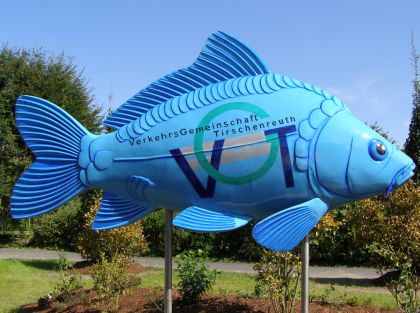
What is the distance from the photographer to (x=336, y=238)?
490 inches

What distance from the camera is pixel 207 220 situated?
3.58 m

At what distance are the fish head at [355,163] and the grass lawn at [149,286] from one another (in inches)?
152

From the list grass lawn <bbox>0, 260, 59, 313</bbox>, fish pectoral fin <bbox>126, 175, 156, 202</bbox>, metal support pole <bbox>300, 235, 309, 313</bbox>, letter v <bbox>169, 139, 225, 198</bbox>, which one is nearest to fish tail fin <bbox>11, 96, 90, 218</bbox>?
fish pectoral fin <bbox>126, 175, 156, 202</bbox>

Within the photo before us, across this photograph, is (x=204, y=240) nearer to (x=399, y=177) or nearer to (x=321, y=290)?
(x=321, y=290)

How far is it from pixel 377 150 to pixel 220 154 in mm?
1164

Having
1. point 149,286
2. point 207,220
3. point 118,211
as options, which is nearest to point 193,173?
point 207,220

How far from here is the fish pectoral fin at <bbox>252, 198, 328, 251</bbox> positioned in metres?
3.24

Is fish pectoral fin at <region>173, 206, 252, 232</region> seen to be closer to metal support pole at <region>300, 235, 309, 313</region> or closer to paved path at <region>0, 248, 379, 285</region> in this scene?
metal support pole at <region>300, 235, 309, 313</region>

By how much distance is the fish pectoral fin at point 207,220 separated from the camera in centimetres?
351

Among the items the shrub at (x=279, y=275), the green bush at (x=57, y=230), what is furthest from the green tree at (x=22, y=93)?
the shrub at (x=279, y=275)

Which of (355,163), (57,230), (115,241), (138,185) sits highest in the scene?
(355,163)

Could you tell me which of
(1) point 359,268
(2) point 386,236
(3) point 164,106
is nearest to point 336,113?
(3) point 164,106

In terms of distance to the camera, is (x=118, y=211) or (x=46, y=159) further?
(x=118, y=211)

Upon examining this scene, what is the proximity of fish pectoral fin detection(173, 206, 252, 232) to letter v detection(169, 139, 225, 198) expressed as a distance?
143 millimetres
